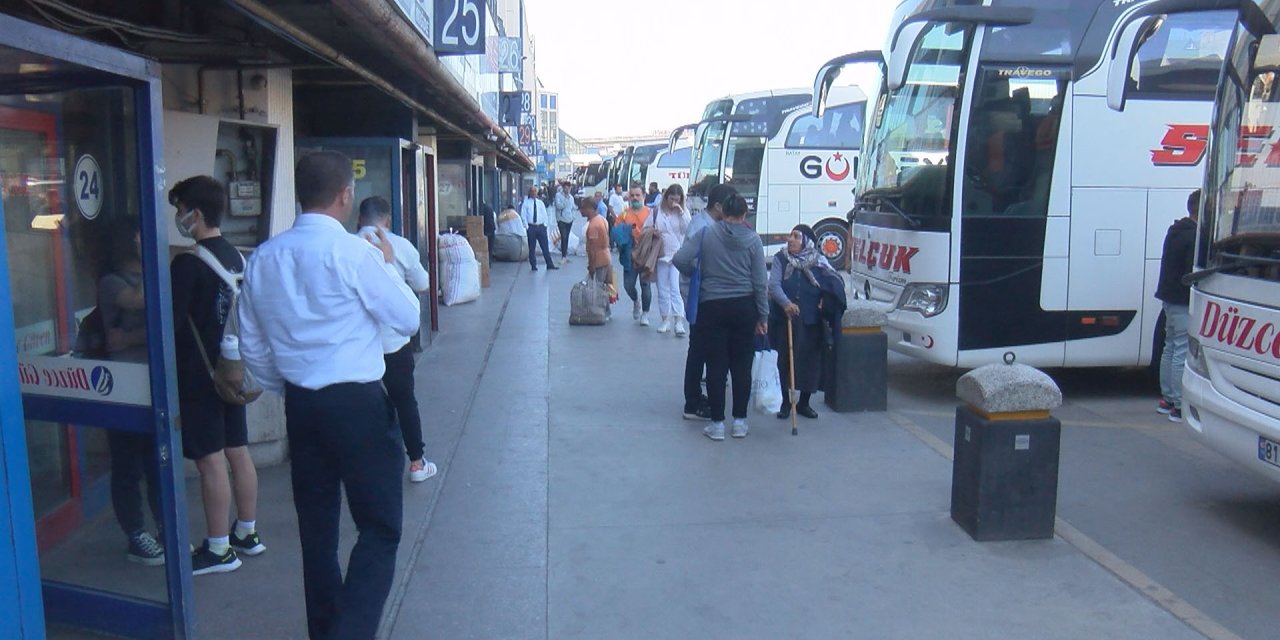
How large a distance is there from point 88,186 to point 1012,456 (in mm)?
4520

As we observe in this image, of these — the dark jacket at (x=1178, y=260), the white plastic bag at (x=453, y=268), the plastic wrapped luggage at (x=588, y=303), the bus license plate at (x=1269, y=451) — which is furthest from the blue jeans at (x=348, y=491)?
the white plastic bag at (x=453, y=268)

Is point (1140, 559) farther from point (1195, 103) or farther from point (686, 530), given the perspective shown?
point (1195, 103)

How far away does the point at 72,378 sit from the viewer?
4.16m

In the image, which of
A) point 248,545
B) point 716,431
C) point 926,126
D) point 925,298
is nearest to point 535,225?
point 926,126

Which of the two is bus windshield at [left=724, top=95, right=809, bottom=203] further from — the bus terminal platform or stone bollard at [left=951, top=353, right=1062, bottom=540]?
stone bollard at [left=951, top=353, right=1062, bottom=540]

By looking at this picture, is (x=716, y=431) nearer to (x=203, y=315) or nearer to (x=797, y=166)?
(x=203, y=315)

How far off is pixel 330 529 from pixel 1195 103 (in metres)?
8.11

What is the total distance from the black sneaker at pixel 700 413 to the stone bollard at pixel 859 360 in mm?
1119

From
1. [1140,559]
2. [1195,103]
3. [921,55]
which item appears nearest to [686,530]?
[1140,559]

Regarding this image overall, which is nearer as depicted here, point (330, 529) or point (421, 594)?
point (330, 529)

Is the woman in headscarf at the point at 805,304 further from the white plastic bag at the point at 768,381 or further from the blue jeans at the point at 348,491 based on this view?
the blue jeans at the point at 348,491

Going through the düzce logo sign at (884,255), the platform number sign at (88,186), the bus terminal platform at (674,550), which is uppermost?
the platform number sign at (88,186)

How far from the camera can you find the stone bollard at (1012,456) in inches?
225

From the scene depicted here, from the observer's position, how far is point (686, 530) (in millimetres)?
5965
